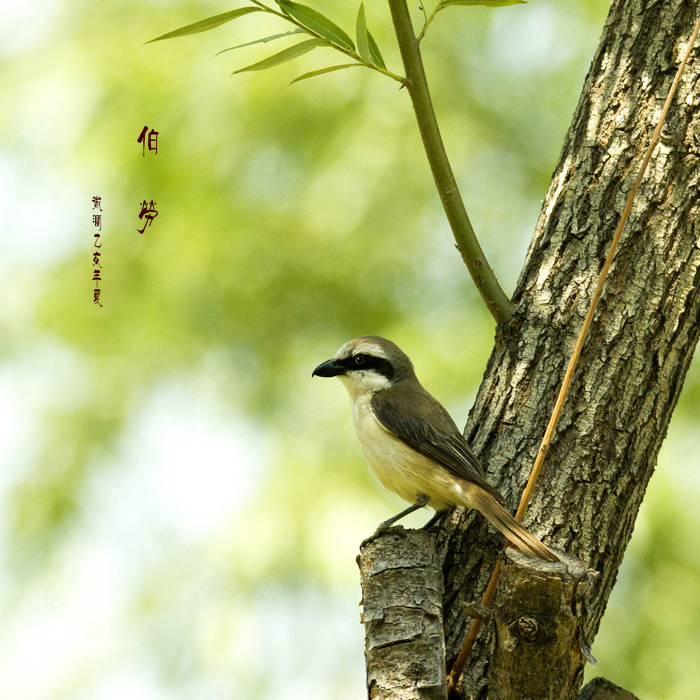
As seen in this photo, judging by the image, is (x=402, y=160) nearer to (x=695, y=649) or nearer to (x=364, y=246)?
(x=364, y=246)

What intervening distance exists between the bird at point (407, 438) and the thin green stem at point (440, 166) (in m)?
0.72

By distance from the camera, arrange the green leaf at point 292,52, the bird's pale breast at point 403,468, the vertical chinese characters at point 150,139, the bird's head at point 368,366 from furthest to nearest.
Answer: the vertical chinese characters at point 150,139
the bird's head at point 368,366
the bird's pale breast at point 403,468
the green leaf at point 292,52

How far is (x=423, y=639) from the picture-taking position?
2.83 m

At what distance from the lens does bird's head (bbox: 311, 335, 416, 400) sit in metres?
4.83

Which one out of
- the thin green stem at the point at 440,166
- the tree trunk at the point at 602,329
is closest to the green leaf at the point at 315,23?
the thin green stem at the point at 440,166

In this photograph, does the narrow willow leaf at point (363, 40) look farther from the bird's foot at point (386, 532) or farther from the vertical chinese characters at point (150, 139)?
the vertical chinese characters at point (150, 139)

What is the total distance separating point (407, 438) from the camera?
13.9ft

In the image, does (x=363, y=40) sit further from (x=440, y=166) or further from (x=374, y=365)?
(x=374, y=365)

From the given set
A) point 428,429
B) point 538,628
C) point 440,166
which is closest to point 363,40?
point 440,166

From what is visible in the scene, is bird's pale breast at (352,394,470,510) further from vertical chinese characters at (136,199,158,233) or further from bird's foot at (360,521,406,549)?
vertical chinese characters at (136,199,158,233)

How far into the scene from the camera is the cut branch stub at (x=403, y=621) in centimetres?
277

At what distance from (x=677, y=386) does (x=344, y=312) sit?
3833 mm

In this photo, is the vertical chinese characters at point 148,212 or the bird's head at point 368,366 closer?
the bird's head at point 368,366

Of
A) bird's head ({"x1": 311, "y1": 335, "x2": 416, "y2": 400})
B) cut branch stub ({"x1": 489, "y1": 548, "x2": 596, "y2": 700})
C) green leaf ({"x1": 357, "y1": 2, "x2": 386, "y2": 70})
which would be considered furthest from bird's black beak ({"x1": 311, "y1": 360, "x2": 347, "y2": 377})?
cut branch stub ({"x1": 489, "y1": 548, "x2": 596, "y2": 700})
